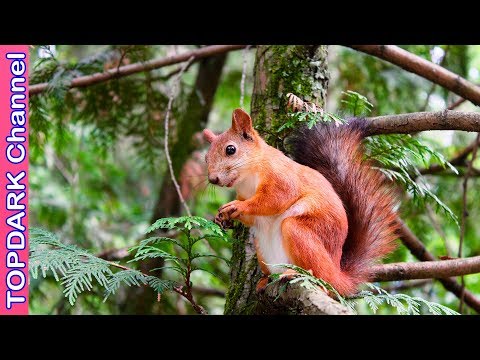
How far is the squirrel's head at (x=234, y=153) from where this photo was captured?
1907 millimetres

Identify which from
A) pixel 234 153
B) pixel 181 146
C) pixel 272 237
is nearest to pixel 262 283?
pixel 272 237

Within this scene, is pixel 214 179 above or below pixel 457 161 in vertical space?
below

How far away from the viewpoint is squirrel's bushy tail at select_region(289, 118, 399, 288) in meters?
2.03

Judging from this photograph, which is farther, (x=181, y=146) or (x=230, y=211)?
(x=181, y=146)

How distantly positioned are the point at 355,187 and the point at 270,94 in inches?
20.7

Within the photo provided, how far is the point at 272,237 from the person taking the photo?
1.92 meters

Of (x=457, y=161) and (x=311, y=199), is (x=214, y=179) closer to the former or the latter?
(x=311, y=199)

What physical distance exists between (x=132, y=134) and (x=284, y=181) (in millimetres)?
1783

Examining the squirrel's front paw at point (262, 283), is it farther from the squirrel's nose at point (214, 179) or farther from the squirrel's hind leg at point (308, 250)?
the squirrel's nose at point (214, 179)

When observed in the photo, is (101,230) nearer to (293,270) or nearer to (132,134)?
(132,134)

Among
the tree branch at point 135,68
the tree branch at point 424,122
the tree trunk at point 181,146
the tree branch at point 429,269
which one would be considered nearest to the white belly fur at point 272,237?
the tree branch at point 424,122

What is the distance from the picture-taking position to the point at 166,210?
393 cm

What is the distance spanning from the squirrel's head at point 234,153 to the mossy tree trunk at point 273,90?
11.6 inches

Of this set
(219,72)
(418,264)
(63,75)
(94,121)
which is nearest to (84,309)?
(94,121)
